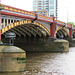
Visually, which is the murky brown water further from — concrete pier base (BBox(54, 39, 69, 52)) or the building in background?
the building in background

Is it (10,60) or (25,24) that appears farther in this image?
(25,24)

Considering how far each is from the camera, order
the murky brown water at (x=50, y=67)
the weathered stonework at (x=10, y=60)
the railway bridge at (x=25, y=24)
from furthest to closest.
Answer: the railway bridge at (x=25, y=24), the murky brown water at (x=50, y=67), the weathered stonework at (x=10, y=60)

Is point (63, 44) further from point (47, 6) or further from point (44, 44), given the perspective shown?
point (47, 6)

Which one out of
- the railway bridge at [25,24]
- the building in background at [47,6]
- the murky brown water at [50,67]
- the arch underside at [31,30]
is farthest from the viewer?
the building in background at [47,6]

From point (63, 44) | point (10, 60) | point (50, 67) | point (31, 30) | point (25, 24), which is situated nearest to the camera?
point (10, 60)

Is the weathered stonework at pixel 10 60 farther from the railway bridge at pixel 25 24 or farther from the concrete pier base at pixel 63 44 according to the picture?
the concrete pier base at pixel 63 44

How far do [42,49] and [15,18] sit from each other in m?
16.7

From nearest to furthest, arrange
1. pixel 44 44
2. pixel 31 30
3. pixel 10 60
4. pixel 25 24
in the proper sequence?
pixel 10 60, pixel 25 24, pixel 31 30, pixel 44 44

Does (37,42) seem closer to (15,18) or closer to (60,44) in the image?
(60,44)

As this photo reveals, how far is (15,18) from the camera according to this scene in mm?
26047

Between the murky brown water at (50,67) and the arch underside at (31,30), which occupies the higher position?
the arch underside at (31,30)

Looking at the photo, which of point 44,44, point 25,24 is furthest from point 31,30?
point 25,24

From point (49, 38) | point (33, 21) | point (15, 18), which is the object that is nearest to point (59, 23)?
point (49, 38)

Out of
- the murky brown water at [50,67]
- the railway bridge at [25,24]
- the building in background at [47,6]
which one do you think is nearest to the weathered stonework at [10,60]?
the murky brown water at [50,67]
